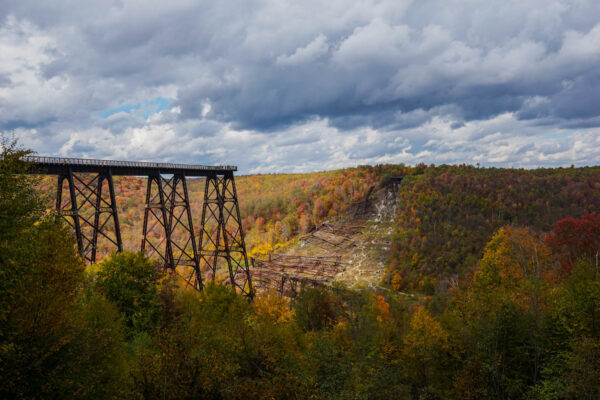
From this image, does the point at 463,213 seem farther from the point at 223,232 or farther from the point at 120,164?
the point at 120,164

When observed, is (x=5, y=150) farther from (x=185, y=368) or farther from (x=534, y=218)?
(x=534, y=218)

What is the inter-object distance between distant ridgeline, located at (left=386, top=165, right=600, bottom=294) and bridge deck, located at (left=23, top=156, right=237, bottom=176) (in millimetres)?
49476

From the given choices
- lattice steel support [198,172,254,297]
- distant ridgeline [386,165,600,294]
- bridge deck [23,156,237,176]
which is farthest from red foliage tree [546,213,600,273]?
bridge deck [23,156,237,176]

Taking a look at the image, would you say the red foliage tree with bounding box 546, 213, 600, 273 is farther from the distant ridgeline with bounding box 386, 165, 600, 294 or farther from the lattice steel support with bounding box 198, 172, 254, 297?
the lattice steel support with bounding box 198, 172, 254, 297

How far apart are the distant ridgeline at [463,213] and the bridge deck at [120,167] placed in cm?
4948

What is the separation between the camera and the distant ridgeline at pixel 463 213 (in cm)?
7081

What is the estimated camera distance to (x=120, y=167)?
23.1m

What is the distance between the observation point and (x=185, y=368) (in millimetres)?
9766

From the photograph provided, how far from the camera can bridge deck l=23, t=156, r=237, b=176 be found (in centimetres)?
1877

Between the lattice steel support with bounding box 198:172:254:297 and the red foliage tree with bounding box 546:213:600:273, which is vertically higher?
the lattice steel support with bounding box 198:172:254:297

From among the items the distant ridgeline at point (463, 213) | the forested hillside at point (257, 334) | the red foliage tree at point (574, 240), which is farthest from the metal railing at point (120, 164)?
the distant ridgeline at point (463, 213)

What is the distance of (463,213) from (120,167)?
3157 inches

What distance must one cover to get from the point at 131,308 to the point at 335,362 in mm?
11081

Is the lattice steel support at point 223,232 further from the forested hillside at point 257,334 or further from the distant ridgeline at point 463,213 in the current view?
the distant ridgeline at point 463,213
